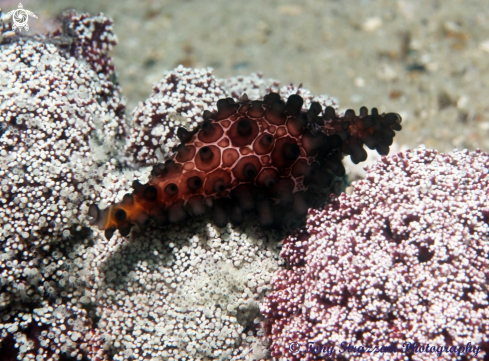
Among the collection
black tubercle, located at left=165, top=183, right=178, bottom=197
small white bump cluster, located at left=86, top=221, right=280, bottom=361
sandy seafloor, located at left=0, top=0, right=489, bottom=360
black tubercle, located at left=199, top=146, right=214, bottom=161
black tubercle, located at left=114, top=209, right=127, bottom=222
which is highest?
sandy seafloor, located at left=0, top=0, right=489, bottom=360

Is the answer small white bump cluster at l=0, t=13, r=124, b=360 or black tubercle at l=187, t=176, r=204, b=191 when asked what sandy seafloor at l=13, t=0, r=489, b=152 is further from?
black tubercle at l=187, t=176, r=204, b=191

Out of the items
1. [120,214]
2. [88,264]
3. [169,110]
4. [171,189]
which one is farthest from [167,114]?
[88,264]

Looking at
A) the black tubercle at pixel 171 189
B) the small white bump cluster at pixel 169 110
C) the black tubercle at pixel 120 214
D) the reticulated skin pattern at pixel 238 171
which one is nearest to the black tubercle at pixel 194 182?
the reticulated skin pattern at pixel 238 171

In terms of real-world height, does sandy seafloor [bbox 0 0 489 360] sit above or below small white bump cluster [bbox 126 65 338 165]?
above

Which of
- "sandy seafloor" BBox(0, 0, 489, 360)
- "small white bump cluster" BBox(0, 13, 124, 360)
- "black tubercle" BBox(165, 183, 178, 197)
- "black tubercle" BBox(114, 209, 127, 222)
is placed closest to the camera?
"black tubercle" BBox(114, 209, 127, 222)

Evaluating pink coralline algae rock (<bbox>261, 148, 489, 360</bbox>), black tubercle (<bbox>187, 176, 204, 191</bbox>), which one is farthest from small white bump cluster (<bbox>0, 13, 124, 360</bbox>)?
pink coralline algae rock (<bbox>261, 148, 489, 360</bbox>)

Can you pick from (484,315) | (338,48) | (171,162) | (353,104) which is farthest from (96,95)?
(338,48)

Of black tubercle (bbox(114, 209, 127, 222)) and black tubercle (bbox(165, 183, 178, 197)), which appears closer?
black tubercle (bbox(114, 209, 127, 222))

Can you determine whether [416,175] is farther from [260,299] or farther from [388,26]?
[388,26]
